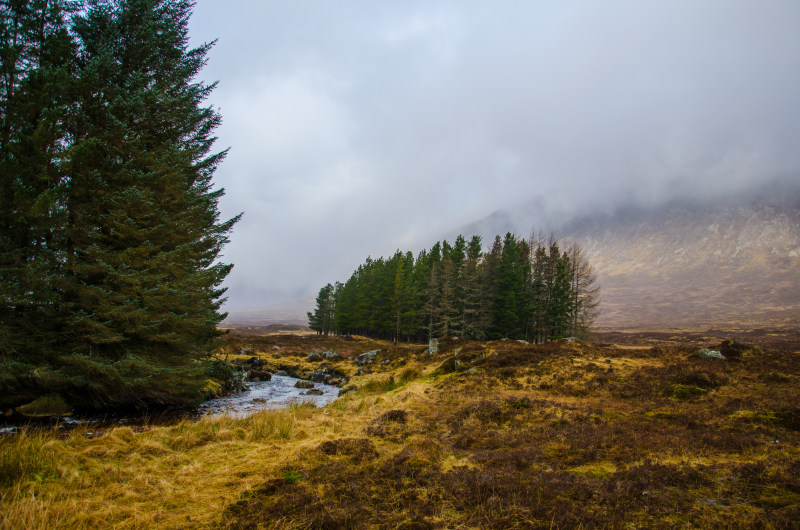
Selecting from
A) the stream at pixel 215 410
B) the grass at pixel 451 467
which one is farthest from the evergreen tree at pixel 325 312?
the grass at pixel 451 467

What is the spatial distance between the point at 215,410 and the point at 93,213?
854cm

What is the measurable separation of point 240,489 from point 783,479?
8.29 metres

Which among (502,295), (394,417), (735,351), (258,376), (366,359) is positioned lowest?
(258,376)

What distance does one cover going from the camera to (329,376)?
24500mm

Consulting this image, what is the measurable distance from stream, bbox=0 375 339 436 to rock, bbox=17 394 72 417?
0.56ft

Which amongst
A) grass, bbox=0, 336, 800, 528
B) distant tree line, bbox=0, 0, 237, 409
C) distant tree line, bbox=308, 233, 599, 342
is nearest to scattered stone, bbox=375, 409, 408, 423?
grass, bbox=0, 336, 800, 528

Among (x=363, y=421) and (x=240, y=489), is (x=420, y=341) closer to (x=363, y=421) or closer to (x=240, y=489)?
(x=363, y=421)


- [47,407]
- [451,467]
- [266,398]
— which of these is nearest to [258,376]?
[266,398]

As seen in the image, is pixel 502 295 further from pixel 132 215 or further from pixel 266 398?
pixel 132 215

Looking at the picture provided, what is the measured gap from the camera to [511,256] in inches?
1640

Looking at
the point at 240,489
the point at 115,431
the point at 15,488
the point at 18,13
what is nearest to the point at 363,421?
the point at 240,489

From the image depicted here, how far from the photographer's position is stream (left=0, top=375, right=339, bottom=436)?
866cm

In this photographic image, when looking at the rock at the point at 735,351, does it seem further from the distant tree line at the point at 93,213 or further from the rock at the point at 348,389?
the distant tree line at the point at 93,213

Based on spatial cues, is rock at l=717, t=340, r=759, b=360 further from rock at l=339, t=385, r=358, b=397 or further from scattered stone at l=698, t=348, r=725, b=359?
rock at l=339, t=385, r=358, b=397
